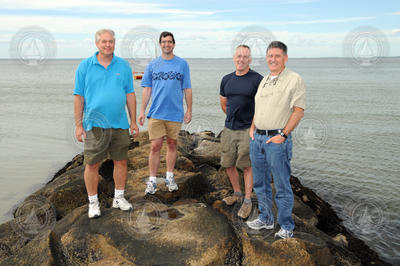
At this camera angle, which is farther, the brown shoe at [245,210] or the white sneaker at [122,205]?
the brown shoe at [245,210]

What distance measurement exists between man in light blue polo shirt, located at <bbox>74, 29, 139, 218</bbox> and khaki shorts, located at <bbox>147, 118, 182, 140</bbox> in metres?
0.82

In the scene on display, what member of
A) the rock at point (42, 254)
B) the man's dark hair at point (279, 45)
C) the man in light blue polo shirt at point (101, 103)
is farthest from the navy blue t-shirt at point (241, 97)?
the rock at point (42, 254)

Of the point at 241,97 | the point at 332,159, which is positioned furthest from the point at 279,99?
the point at 332,159

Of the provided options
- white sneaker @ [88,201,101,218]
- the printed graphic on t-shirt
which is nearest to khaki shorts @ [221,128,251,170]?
the printed graphic on t-shirt

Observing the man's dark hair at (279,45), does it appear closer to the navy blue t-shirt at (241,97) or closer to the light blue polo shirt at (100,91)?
the navy blue t-shirt at (241,97)

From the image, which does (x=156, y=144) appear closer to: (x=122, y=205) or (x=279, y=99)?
(x=122, y=205)

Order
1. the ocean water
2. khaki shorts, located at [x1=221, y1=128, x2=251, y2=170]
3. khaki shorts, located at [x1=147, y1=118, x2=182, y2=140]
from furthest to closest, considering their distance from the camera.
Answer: the ocean water
khaki shorts, located at [x1=147, y1=118, x2=182, y2=140]
khaki shorts, located at [x1=221, y1=128, x2=251, y2=170]

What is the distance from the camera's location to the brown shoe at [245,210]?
4824 mm

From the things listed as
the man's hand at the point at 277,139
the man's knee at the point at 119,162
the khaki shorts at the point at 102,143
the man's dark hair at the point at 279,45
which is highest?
the man's dark hair at the point at 279,45

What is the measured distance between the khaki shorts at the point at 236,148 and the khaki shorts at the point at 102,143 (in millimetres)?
1530

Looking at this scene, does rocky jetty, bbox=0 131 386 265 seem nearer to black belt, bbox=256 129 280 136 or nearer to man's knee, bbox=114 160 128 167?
man's knee, bbox=114 160 128 167

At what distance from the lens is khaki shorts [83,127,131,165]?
4.36 metres

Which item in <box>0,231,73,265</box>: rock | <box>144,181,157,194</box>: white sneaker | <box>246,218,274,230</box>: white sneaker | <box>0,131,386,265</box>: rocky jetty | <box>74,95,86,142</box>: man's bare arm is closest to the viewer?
<box>0,231,73,265</box>: rock

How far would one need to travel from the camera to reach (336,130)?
61.4ft
